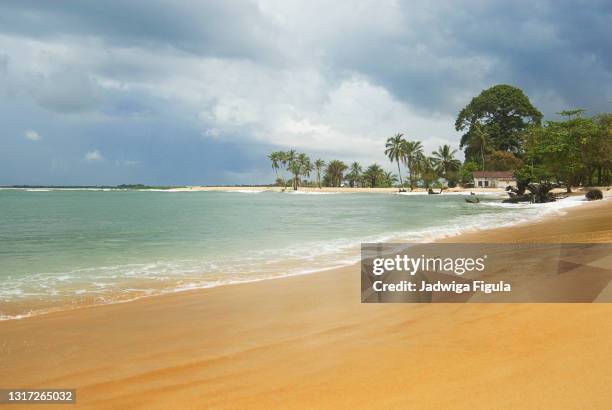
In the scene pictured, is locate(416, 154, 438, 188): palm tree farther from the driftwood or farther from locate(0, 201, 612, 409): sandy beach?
locate(0, 201, 612, 409): sandy beach

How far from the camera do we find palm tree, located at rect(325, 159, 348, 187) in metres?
124

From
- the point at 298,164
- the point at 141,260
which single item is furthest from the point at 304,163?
the point at 141,260

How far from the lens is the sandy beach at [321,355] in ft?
8.64

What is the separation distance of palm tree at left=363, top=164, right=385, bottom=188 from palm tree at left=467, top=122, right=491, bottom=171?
96.7 feet

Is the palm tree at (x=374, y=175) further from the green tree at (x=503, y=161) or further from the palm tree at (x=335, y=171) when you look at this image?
the green tree at (x=503, y=161)

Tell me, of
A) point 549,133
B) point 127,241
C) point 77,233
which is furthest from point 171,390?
point 549,133

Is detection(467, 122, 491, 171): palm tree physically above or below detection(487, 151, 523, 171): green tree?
above

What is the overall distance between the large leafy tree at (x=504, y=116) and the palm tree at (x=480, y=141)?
3.26ft

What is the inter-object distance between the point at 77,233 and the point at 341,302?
15.7 meters

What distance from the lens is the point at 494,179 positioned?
8225cm

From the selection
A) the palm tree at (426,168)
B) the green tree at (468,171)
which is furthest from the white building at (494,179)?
the palm tree at (426,168)

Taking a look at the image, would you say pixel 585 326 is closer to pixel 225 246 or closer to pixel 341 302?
pixel 341 302

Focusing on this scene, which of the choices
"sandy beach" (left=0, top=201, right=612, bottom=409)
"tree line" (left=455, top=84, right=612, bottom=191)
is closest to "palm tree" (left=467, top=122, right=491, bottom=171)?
"tree line" (left=455, top=84, right=612, bottom=191)

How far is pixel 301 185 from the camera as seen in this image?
13812 centimetres
